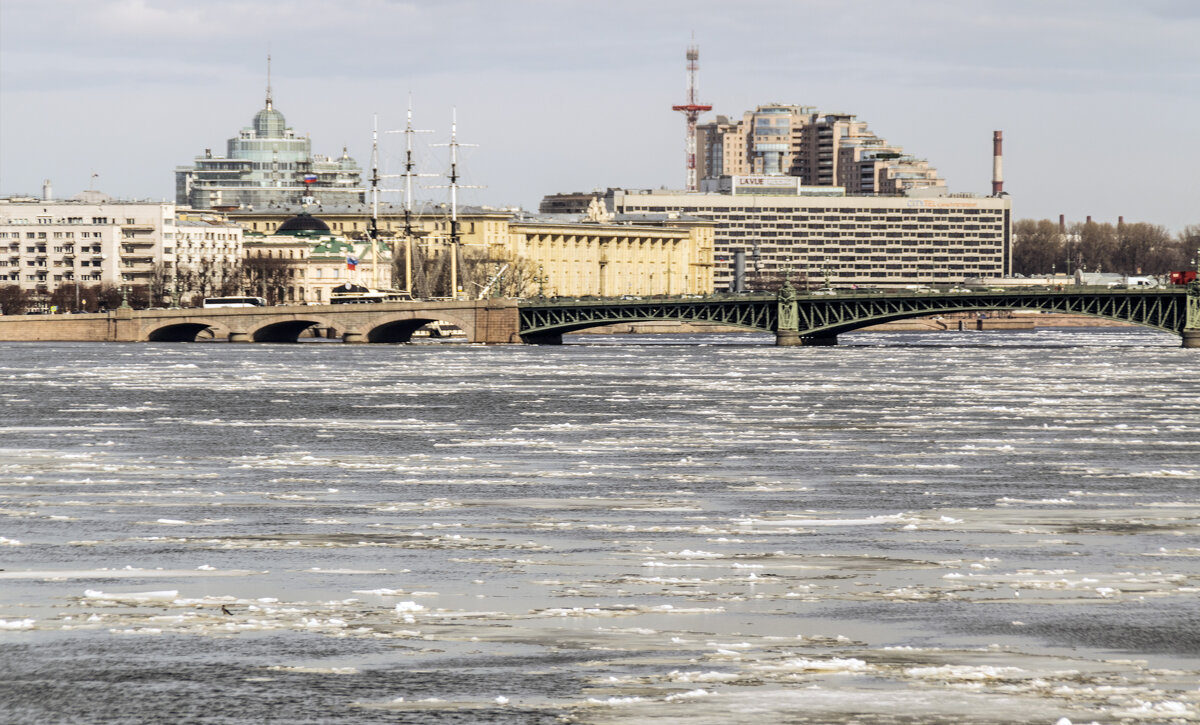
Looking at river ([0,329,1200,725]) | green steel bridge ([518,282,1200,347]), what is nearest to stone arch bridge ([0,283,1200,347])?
green steel bridge ([518,282,1200,347])

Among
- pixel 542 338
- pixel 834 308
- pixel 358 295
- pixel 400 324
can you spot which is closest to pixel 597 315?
pixel 542 338

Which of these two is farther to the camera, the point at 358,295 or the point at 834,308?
the point at 358,295

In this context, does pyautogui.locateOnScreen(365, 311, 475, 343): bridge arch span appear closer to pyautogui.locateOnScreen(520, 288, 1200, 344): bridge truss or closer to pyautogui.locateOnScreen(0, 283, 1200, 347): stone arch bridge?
pyautogui.locateOnScreen(0, 283, 1200, 347): stone arch bridge

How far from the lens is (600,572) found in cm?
2273

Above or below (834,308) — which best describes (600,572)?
above

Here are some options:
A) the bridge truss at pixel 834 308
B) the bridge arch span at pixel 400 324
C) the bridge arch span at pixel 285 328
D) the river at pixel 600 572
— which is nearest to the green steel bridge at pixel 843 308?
the bridge truss at pixel 834 308

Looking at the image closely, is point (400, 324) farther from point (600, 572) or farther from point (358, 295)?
point (600, 572)

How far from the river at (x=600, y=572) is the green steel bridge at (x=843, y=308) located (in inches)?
3071

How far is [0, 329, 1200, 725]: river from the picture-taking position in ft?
55.7

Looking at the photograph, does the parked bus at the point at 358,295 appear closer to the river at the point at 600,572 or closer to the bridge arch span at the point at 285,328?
the bridge arch span at the point at 285,328

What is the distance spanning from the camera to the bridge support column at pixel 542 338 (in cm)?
14355

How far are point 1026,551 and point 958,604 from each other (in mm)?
4012

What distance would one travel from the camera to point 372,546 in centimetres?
2492

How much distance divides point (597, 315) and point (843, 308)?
53.0ft
